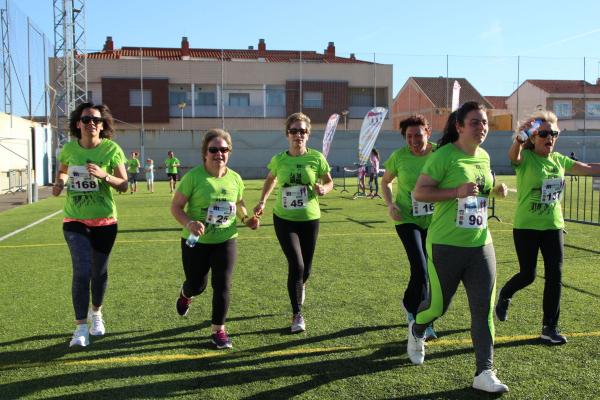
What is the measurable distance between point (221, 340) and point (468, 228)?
235 cm

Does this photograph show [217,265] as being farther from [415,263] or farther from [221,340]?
[415,263]

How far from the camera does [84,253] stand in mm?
5234

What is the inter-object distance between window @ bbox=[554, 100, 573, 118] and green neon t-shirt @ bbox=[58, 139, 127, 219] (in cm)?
5485

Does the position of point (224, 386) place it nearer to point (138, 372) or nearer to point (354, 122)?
point (138, 372)

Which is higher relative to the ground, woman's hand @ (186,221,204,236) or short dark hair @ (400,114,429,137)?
short dark hair @ (400,114,429,137)

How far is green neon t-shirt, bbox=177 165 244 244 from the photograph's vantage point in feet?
16.4

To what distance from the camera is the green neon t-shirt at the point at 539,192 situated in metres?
5.25

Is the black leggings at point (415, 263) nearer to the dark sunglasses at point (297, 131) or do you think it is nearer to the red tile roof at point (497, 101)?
the dark sunglasses at point (297, 131)

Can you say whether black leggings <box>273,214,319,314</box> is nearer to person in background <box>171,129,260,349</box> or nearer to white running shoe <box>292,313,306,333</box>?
white running shoe <box>292,313,306,333</box>

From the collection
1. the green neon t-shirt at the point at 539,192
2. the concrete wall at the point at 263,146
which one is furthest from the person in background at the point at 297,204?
the concrete wall at the point at 263,146

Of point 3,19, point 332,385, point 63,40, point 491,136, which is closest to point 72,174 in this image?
point 332,385

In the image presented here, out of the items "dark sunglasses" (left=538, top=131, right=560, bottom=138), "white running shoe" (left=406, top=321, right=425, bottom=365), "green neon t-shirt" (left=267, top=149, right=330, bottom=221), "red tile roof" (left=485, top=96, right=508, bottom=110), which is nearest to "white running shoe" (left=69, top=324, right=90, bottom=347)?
"green neon t-shirt" (left=267, top=149, right=330, bottom=221)

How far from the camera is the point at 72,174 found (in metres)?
5.27

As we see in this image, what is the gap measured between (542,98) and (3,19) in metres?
46.7
